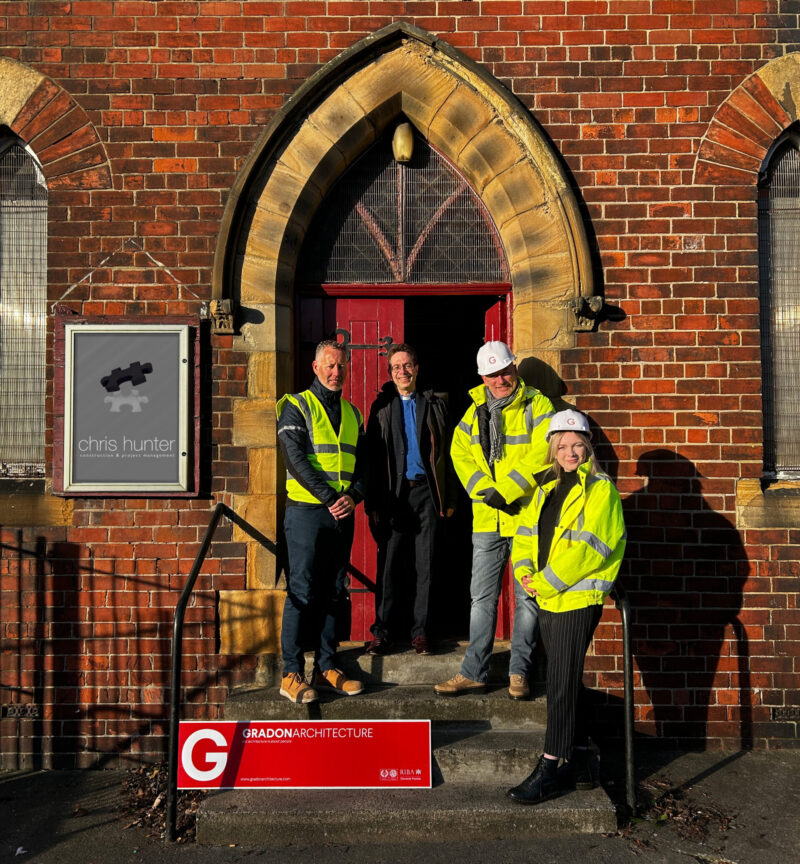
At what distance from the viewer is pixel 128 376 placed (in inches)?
202

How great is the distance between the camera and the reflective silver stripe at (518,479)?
4.42 meters

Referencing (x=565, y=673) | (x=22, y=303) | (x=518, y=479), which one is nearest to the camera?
(x=565, y=673)

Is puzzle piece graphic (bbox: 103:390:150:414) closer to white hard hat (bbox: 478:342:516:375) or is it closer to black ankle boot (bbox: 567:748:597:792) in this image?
white hard hat (bbox: 478:342:516:375)

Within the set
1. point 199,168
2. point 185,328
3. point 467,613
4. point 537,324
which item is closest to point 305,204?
point 199,168

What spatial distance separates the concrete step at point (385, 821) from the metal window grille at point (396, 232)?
3334 millimetres

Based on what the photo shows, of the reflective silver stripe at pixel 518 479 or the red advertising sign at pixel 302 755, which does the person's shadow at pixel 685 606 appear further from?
the red advertising sign at pixel 302 755

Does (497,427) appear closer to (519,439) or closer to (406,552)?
(519,439)

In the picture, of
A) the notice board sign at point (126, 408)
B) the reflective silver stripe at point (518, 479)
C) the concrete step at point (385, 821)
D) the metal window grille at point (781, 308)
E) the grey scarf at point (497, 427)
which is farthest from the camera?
the metal window grille at point (781, 308)

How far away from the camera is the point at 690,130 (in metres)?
5.20

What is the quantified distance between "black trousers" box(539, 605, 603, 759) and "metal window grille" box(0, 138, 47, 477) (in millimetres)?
3660

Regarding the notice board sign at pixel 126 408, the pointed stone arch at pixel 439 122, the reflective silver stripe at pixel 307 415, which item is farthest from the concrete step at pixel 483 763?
the pointed stone arch at pixel 439 122

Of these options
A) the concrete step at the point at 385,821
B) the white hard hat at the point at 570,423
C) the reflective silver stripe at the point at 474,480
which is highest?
the white hard hat at the point at 570,423

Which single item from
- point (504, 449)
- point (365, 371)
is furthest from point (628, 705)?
point (365, 371)

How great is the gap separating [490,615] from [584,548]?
908mm
